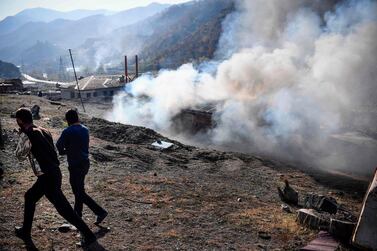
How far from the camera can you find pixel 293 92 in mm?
21344

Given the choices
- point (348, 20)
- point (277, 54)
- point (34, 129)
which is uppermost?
point (348, 20)

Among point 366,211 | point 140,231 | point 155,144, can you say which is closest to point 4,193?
point 140,231

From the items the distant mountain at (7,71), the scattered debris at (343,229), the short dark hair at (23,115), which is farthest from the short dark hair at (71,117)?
the distant mountain at (7,71)

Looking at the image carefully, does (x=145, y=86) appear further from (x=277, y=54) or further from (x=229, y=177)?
(x=229, y=177)

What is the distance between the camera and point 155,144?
14453mm

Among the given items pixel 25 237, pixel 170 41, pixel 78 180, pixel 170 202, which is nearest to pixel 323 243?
pixel 170 202

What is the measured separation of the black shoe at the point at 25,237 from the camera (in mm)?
4652

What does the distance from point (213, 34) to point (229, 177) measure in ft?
206

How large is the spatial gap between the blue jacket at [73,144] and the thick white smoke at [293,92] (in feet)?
41.7

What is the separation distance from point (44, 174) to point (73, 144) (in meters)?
0.62

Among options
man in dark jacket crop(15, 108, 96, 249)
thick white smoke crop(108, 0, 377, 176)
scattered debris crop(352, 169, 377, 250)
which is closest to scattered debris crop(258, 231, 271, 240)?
scattered debris crop(352, 169, 377, 250)

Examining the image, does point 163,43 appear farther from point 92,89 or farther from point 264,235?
point 264,235

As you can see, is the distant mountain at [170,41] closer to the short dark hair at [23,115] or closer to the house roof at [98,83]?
the house roof at [98,83]

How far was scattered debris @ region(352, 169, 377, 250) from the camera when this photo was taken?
4992 mm
